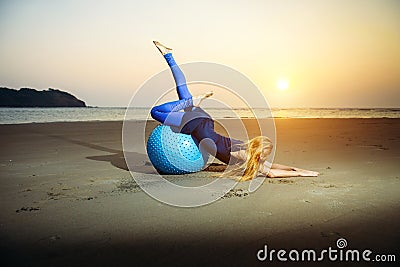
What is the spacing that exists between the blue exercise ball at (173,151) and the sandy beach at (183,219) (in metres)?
0.21

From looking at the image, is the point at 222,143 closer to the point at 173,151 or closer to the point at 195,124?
the point at 195,124

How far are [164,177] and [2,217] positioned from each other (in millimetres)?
2414

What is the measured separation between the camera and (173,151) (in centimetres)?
531

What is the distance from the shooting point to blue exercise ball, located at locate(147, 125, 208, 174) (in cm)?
532

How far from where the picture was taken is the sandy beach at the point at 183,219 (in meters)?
2.70

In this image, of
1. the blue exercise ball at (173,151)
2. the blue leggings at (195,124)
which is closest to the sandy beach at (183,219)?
the blue exercise ball at (173,151)

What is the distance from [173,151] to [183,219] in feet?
6.17

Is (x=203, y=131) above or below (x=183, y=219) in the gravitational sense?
above

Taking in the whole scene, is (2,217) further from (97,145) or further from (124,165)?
(97,145)

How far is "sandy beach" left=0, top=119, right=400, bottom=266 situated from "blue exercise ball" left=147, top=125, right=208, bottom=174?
21cm

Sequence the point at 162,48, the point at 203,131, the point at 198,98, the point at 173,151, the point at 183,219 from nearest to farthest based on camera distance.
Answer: the point at 183,219
the point at 173,151
the point at 203,131
the point at 198,98
the point at 162,48

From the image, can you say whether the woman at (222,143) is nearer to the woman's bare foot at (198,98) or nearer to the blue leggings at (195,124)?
the blue leggings at (195,124)

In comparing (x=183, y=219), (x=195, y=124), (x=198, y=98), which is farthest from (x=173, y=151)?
(x=183, y=219)

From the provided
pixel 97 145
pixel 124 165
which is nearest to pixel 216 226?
pixel 124 165
